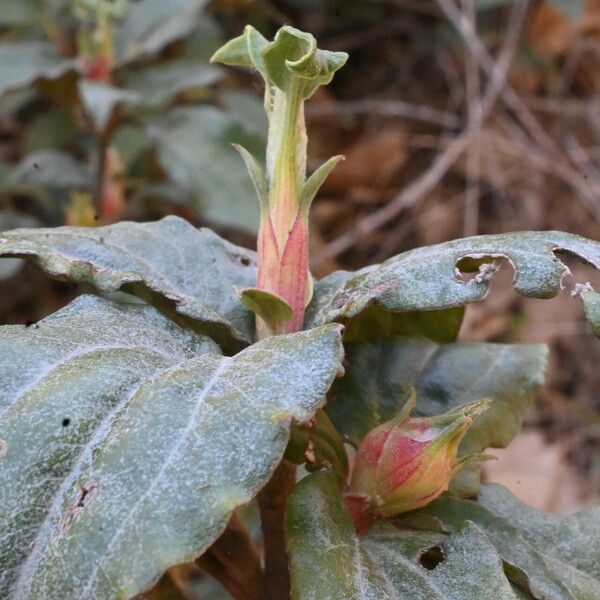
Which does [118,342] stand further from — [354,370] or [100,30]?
[100,30]

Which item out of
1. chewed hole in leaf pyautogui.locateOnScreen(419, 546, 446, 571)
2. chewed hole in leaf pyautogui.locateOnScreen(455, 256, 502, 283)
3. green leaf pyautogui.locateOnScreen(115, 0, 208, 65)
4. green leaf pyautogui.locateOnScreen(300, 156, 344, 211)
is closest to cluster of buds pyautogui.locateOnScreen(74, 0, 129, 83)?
green leaf pyautogui.locateOnScreen(115, 0, 208, 65)

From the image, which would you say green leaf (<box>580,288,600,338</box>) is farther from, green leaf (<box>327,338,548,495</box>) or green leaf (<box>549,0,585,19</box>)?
green leaf (<box>549,0,585,19</box>)

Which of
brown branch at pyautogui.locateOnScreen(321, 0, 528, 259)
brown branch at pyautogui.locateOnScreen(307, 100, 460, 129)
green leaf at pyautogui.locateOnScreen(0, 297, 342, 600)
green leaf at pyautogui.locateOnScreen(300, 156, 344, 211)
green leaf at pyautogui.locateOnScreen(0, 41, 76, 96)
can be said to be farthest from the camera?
brown branch at pyautogui.locateOnScreen(307, 100, 460, 129)

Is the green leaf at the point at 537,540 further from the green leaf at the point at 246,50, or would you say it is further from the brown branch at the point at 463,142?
the brown branch at the point at 463,142

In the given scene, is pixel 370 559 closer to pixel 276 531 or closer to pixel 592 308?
pixel 276 531

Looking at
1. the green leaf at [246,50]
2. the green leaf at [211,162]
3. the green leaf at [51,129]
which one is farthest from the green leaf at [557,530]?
the green leaf at [51,129]

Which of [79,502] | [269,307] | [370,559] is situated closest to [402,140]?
[269,307]
